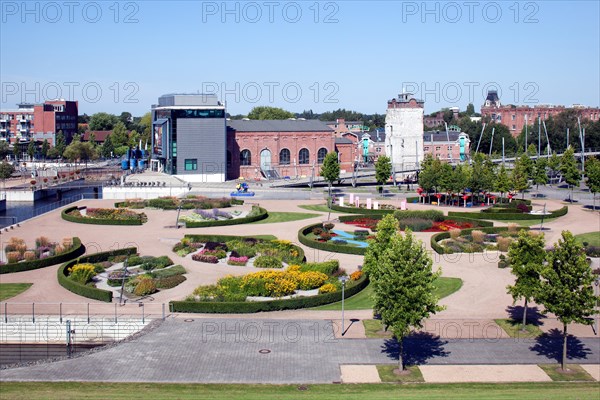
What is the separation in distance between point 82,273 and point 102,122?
16018cm

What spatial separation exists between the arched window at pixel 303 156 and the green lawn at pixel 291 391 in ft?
293

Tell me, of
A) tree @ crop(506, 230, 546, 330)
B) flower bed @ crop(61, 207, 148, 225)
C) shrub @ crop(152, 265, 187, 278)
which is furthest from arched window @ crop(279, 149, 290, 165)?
tree @ crop(506, 230, 546, 330)

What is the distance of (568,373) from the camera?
87.9 ft

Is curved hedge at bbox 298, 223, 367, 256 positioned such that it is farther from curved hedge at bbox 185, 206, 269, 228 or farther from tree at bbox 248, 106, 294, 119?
tree at bbox 248, 106, 294, 119

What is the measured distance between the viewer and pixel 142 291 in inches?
1476

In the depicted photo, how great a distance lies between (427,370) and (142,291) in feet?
56.7

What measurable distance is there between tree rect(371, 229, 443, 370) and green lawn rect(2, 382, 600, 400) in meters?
2.53

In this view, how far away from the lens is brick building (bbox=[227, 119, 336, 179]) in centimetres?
10944

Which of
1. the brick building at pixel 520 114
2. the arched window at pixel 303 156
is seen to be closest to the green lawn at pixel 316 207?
the arched window at pixel 303 156

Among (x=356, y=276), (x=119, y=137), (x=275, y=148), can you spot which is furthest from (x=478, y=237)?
(x=119, y=137)

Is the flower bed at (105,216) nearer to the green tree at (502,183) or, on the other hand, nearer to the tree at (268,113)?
the green tree at (502,183)

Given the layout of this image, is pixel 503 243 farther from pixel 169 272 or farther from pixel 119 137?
pixel 119 137

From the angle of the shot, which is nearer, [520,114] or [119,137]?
[520,114]

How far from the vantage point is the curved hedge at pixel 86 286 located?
3634 centimetres
